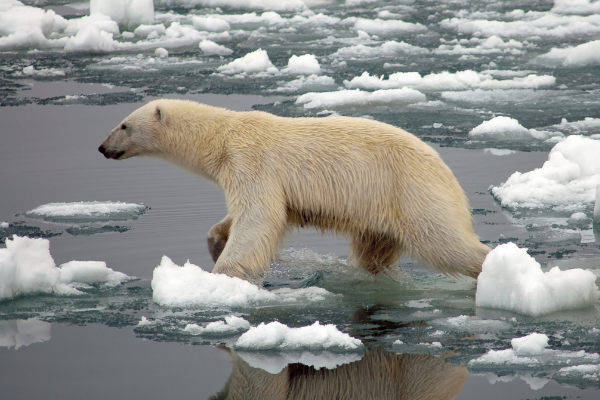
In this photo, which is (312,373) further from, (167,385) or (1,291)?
(1,291)

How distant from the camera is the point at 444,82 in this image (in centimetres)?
1268

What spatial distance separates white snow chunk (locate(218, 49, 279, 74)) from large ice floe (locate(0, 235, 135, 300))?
8.61 m

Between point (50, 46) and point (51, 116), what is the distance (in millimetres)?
5053

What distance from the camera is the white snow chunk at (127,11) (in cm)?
1816

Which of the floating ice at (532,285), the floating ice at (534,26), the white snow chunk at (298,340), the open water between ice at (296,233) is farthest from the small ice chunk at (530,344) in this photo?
the floating ice at (534,26)

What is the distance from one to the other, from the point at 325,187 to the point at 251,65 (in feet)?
28.0

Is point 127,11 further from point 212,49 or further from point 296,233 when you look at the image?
point 296,233

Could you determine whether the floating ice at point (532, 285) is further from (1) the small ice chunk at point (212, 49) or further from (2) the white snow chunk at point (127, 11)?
(2) the white snow chunk at point (127, 11)

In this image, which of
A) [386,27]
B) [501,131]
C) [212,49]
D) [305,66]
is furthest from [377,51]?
[501,131]

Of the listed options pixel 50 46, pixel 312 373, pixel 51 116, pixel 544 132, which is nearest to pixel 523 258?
pixel 312 373

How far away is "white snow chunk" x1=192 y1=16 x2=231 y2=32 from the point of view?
1812cm

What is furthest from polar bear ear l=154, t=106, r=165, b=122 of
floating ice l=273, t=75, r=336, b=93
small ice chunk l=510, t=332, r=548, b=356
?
floating ice l=273, t=75, r=336, b=93

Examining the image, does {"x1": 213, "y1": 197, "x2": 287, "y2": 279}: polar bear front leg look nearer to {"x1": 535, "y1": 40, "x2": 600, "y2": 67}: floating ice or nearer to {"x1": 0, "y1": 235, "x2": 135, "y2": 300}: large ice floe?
{"x1": 0, "y1": 235, "x2": 135, "y2": 300}: large ice floe

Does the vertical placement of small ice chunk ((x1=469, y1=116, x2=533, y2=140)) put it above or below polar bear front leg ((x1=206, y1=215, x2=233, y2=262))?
above
